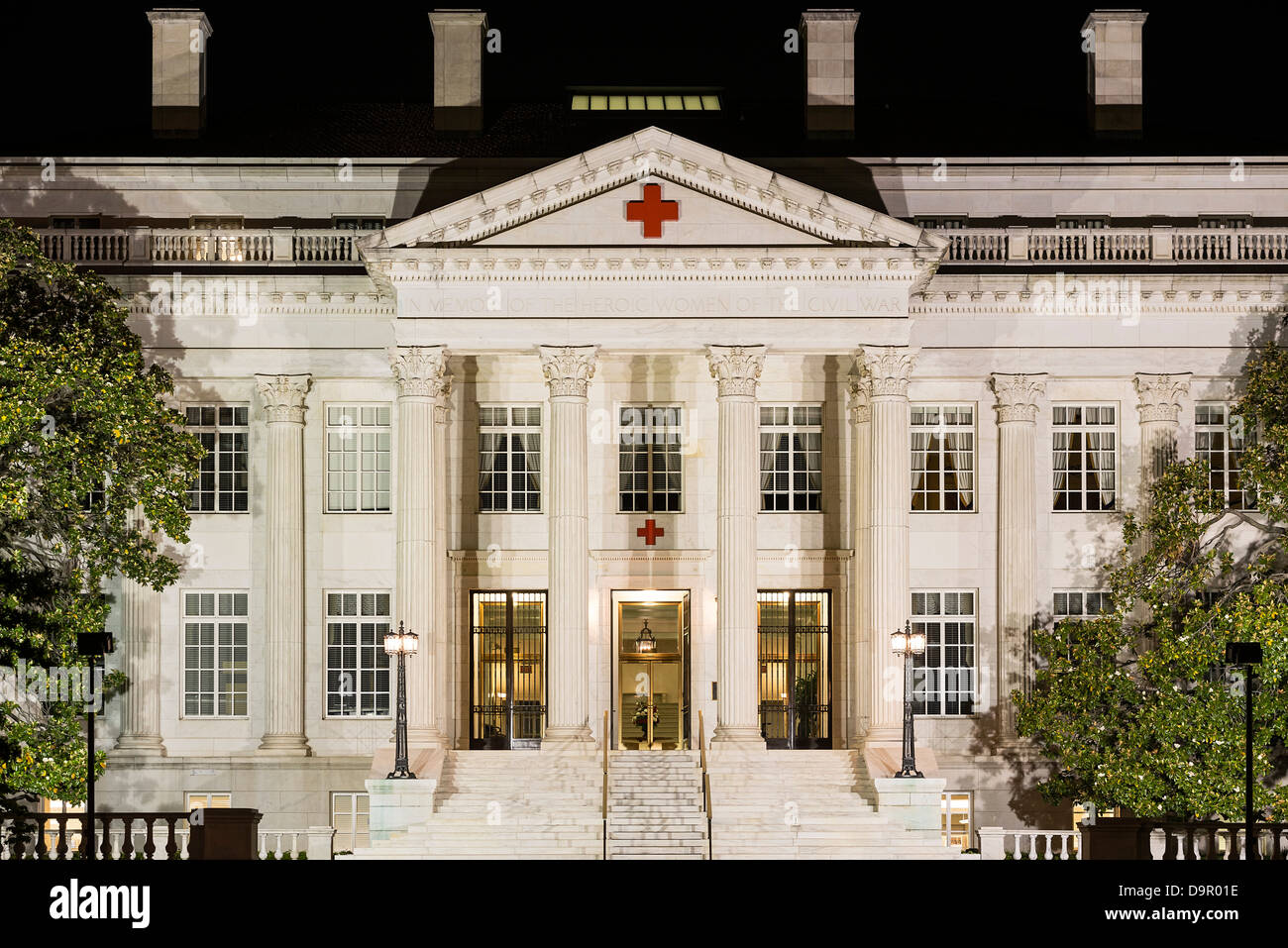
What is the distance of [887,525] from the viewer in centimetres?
4009

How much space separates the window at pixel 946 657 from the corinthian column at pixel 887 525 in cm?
314

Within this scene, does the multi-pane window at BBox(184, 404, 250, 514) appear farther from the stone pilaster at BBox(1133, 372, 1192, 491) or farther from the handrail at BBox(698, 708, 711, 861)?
the stone pilaster at BBox(1133, 372, 1192, 491)

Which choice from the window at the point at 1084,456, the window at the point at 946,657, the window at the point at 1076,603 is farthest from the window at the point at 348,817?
the window at the point at 1084,456

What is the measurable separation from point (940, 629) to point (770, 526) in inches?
181

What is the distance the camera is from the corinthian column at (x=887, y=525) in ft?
130

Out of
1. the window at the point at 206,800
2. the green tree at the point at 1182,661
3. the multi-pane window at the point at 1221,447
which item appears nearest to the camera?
the green tree at the point at 1182,661

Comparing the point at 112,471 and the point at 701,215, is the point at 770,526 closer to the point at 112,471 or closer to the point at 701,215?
the point at 701,215

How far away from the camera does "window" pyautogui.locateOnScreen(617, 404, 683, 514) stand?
43.9 metres

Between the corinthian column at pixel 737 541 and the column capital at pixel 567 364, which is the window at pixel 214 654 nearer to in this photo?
the column capital at pixel 567 364

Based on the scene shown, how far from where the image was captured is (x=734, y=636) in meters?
39.8

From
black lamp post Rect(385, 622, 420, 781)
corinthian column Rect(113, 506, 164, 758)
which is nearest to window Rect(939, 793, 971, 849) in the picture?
black lamp post Rect(385, 622, 420, 781)

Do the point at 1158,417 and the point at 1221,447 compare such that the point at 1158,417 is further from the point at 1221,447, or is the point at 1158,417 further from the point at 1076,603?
the point at 1076,603

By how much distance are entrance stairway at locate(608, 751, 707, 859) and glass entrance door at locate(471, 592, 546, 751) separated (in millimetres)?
3901
